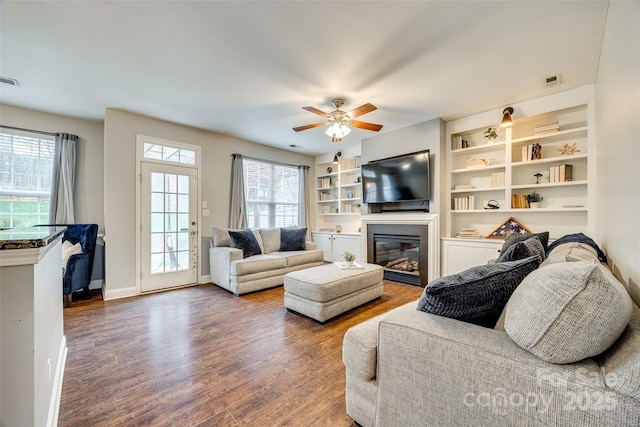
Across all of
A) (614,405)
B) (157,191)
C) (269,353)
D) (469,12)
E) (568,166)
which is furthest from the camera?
(157,191)

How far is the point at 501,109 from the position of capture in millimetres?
3543

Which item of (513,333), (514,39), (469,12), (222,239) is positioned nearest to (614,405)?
(513,333)

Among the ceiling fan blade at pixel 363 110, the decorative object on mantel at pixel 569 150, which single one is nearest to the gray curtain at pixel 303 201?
the ceiling fan blade at pixel 363 110

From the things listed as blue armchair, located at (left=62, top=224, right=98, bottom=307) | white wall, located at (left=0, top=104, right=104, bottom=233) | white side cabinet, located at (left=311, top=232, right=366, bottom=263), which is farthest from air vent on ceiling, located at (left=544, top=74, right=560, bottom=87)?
white wall, located at (left=0, top=104, right=104, bottom=233)

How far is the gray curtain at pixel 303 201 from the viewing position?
591cm

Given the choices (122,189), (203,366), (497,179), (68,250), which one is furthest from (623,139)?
(68,250)

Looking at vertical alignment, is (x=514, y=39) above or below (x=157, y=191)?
above

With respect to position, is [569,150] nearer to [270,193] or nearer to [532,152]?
[532,152]

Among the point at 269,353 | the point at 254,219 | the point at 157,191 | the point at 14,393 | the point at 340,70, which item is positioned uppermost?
the point at 340,70

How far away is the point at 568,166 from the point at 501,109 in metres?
1.08

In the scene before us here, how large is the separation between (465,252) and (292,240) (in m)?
2.80

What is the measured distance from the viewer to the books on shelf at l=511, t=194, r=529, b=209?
3486mm

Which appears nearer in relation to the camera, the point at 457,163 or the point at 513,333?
the point at 513,333

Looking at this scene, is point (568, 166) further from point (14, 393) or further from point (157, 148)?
point (157, 148)
